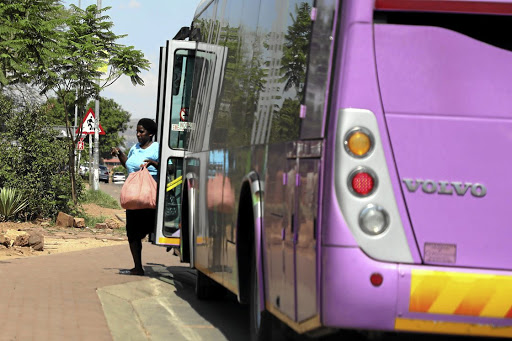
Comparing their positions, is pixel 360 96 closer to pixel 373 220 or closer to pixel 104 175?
pixel 373 220

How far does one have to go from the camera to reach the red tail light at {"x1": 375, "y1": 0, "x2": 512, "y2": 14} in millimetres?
5148

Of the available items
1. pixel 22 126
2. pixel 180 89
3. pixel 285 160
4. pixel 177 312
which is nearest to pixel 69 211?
pixel 22 126

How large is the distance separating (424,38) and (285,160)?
1.30m

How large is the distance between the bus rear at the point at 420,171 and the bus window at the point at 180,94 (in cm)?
731

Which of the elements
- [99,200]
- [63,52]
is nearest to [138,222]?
[63,52]

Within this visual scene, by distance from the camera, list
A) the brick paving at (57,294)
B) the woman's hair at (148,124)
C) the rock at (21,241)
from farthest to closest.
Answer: the rock at (21,241) → the woman's hair at (148,124) → the brick paving at (57,294)

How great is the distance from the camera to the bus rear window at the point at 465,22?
5312 mm

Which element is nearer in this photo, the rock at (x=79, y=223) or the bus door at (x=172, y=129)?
the bus door at (x=172, y=129)

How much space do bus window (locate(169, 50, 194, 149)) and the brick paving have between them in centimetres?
190

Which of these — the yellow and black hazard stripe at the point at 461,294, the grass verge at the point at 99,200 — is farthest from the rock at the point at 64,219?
the yellow and black hazard stripe at the point at 461,294

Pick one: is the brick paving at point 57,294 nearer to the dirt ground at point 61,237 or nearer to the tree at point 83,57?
the dirt ground at point 61,237

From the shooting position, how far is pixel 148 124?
1293 centimetres

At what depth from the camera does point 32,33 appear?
2056 centimetres

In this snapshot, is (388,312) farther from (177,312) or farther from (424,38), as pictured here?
(177,312)
